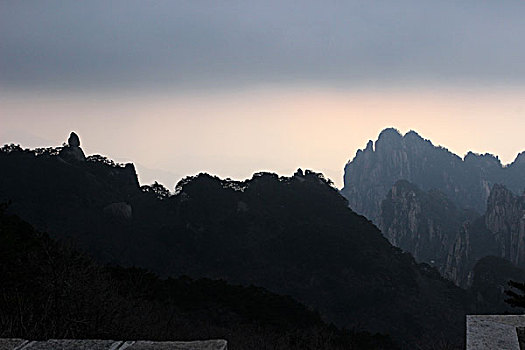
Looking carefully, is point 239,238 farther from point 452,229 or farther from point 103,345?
point 452,229

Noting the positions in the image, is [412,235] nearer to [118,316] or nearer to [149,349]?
[118,316]

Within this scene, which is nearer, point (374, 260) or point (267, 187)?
point (374, 260)

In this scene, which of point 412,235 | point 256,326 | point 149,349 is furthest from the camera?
point 412,235

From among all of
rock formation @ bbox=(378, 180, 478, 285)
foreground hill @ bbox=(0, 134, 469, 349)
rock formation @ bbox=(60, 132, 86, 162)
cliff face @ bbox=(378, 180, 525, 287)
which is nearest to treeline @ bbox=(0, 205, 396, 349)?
foreground hill @ bbox=(0, 134, 469, 349)

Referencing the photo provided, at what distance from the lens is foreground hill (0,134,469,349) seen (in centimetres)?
5203

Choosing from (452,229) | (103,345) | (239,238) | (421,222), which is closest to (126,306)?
(103,345)

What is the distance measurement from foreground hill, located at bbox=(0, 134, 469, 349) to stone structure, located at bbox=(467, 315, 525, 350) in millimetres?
39192

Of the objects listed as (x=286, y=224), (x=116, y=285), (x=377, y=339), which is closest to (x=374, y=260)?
(x=286, y=224)

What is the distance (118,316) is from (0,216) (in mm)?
8483

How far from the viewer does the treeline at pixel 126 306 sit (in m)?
14.6

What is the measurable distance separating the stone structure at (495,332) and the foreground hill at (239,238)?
129ft

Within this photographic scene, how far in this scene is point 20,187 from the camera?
2149 inches

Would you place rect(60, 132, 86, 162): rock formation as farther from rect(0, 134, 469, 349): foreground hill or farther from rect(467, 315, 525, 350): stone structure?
rect(467, 315, 525, 350): stone structure

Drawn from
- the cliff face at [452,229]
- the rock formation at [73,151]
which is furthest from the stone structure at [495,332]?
the cliff face at [452,229]
